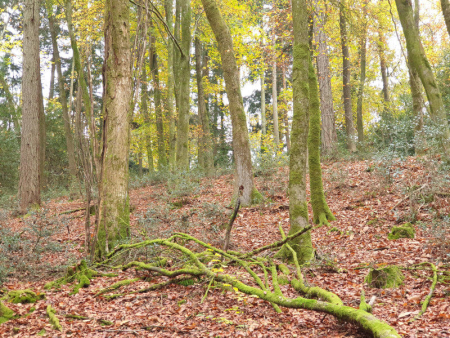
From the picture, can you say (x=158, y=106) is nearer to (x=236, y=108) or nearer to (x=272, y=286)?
(x=236, y=108)

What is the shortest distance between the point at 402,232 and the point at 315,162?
8.00 ft

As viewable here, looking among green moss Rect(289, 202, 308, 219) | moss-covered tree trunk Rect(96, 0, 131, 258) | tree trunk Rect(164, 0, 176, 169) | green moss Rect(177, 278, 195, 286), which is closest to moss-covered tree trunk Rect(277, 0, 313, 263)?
green moss Rect(289, 202, 308, 219)

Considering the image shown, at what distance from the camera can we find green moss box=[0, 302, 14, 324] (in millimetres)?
3822

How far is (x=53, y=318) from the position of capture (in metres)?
3.79

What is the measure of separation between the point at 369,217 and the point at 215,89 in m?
16.6

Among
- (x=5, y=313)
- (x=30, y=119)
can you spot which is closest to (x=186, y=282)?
(x=5, y=313)

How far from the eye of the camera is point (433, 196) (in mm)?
7062

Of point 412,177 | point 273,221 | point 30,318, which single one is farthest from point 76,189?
point 412,177

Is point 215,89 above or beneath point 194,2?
beneath

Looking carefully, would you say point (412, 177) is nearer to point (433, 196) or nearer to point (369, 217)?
point (433, 196)

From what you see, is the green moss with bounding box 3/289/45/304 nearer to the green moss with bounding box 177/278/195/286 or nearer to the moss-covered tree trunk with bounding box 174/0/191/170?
the green moss with bounding box 177/278/195/286

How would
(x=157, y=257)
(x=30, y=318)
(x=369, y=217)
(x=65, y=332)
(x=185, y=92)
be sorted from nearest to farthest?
(x=65, y=332) < (x=30, y=318) < (x=157, y=257) < (x=369, y=217) < (x=185, y=92)

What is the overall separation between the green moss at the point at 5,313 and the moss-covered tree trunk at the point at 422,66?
29.7 feet

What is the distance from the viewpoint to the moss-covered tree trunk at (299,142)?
5.93 m
